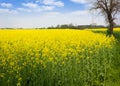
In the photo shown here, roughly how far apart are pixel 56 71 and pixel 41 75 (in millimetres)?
454

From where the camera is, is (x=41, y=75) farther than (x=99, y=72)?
No

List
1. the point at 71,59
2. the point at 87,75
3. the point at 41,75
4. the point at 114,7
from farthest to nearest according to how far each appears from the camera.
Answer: the point at 114,7, the point at 87,75, the point at 71,59, the point at 41,75

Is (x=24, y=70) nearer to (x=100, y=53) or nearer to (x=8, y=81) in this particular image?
(x=8, y=81)

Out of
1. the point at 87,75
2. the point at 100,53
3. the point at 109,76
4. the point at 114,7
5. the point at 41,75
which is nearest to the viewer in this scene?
the point at 41,75

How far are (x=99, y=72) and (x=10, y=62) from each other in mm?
4016

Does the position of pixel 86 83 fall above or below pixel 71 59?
below

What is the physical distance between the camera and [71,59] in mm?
9898

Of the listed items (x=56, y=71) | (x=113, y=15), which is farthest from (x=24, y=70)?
(x=113, y=15)

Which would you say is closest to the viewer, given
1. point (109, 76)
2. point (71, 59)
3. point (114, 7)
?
point (71, 59)

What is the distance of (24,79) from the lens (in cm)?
894

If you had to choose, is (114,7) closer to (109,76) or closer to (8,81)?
(109,76)

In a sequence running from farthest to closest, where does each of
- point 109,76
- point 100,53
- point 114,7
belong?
point 114,7
point 100,53
point 109,76

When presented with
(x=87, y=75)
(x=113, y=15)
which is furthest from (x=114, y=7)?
(x=87, y=75)

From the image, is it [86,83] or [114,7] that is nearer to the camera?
[86,83]
